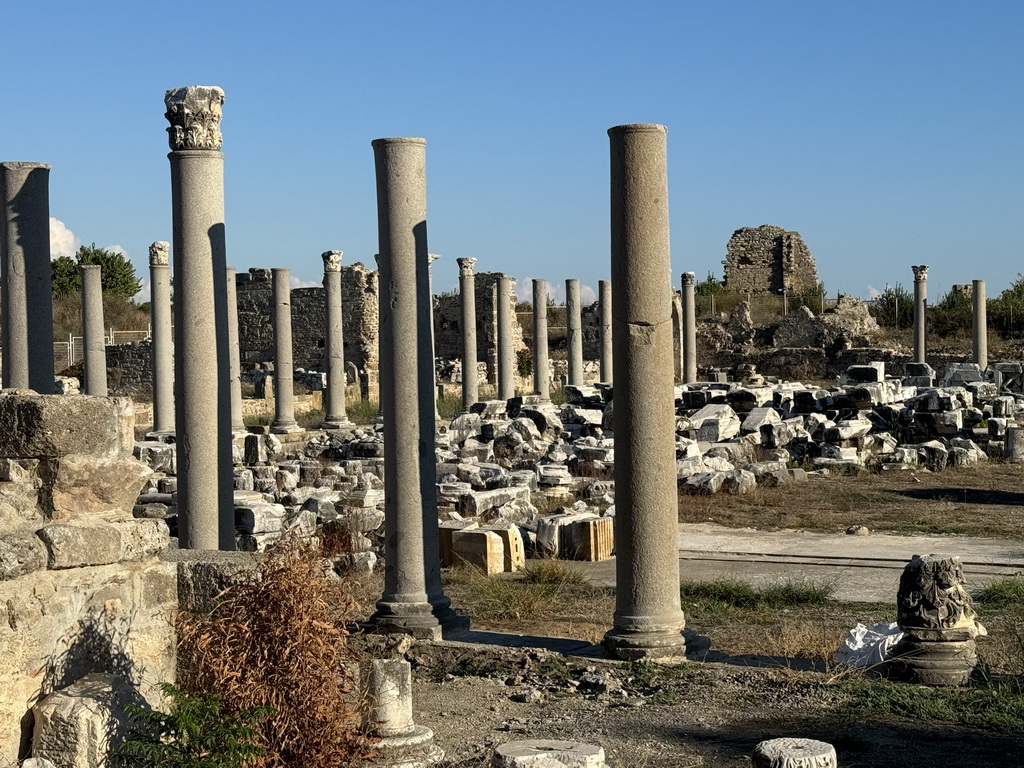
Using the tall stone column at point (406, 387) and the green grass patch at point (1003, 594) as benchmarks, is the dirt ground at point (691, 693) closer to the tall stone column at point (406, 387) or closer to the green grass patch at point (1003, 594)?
the green grass patch at point (1003, 594)

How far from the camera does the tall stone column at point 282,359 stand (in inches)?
985

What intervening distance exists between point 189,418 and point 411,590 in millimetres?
2129

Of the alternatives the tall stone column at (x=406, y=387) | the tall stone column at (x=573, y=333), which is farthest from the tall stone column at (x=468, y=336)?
the tall stone column at (x=406, y=387)

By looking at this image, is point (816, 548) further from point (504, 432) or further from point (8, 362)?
point (504, 432)

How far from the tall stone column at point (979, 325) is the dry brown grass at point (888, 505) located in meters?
15.0

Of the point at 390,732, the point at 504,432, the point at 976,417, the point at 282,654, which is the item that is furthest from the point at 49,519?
the point at 976,417

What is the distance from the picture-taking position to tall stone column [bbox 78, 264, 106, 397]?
21.1 m

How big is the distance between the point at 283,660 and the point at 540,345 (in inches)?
1008

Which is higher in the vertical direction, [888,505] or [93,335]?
[93,335]

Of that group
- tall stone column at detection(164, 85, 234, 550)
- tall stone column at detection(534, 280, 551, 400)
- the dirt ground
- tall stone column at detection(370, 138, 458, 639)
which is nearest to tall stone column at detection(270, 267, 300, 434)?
tall stone column at detection(534, 280, 551, 400)

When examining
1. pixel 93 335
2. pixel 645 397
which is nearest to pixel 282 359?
pixel 93 335

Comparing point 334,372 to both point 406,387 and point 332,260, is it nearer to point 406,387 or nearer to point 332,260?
point 332,260

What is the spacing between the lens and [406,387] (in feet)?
29.6

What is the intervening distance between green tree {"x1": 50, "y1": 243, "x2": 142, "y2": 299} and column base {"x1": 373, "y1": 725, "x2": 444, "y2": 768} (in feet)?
166
